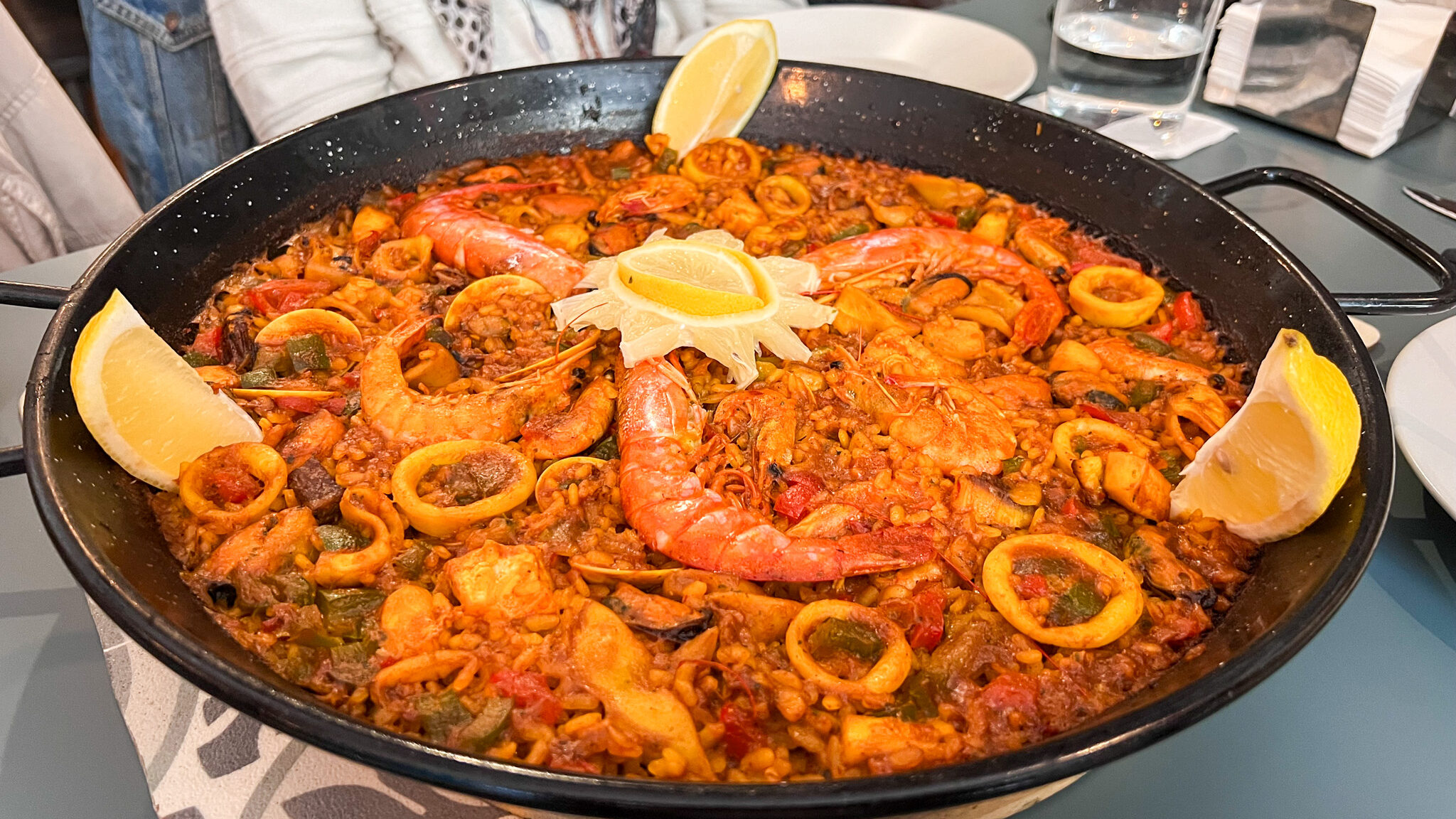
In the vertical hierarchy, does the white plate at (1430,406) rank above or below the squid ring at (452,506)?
below

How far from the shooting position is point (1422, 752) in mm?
1641

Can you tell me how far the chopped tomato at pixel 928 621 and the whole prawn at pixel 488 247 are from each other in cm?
112

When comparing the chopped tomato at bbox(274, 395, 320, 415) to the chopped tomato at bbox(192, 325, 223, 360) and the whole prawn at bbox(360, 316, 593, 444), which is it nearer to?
the whole prawn at bbox(360, 316, 593, 444)

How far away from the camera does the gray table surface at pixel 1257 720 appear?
5.19 feet

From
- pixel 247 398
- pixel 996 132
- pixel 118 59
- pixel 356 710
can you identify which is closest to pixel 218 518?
pixel 247 398

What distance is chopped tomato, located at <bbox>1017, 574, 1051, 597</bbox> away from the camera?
5.01ft

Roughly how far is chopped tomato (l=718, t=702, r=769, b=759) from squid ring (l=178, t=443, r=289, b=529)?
0.88 metres

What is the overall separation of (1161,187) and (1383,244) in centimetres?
119

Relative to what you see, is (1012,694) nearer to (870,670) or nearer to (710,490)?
(870,670)

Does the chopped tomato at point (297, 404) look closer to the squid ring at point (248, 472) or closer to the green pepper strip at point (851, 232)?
the squid ring at point (248, 472)

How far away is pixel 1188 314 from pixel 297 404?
195 centimetres

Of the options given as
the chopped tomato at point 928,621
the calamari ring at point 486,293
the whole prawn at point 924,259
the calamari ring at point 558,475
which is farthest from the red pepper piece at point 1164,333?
the calamari ring at point 486,293

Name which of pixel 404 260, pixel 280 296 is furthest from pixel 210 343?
pixel 404 260

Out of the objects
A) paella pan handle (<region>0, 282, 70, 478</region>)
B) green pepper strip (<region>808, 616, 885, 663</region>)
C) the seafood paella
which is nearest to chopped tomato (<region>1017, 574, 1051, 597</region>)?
the seafood paella
